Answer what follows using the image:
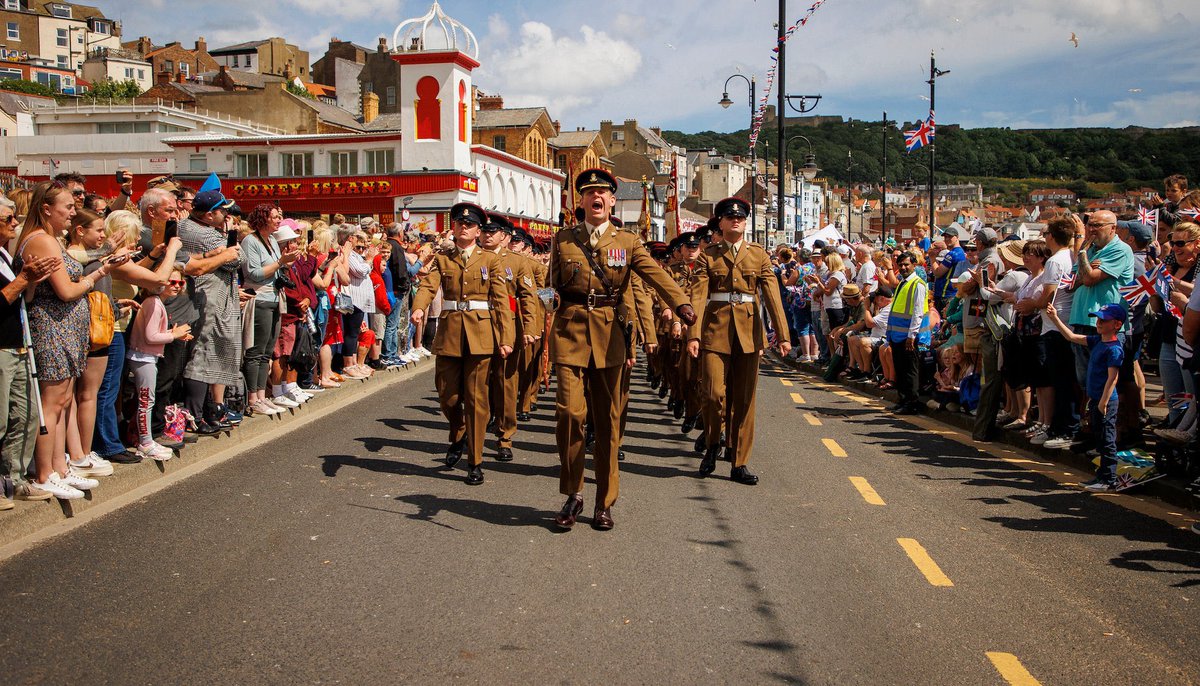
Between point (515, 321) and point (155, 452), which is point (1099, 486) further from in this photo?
point (155, 452)

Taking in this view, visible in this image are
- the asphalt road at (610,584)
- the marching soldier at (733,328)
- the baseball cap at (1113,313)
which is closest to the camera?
the asphalt road at (610,584)

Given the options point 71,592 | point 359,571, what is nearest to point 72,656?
point 71,592

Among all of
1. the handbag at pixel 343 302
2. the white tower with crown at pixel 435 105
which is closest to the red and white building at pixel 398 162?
the white tower with crown at pixel 435 105

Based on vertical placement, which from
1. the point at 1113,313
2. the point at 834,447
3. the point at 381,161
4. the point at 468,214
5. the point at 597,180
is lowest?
the point at 834,447

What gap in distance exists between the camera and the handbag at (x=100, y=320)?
22.7 ft

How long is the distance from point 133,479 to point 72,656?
3458 mm

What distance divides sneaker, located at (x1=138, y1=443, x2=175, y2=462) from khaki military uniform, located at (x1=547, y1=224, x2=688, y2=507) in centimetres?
327

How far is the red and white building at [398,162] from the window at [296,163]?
0.19ft

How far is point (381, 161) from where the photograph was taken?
56.1 meters

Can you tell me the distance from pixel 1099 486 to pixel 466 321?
17.0ft

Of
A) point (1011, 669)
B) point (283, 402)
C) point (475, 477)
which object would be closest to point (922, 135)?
point (283, 402)

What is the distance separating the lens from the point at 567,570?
555 centimetres

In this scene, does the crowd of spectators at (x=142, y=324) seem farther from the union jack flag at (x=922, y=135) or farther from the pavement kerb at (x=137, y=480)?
the union jack flag at (x=922, y=135)

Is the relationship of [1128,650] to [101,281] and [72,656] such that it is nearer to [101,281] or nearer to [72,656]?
[72,656]
